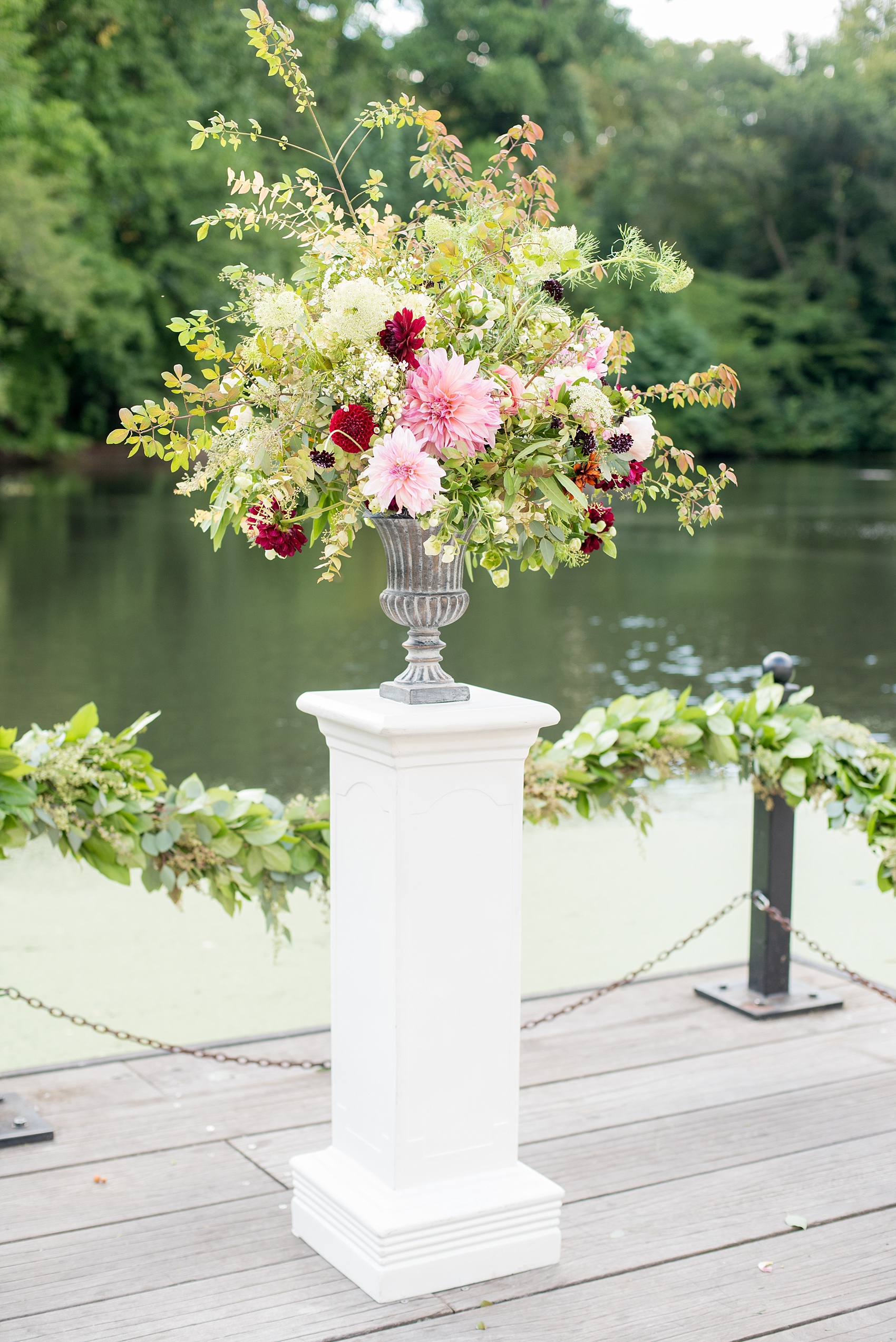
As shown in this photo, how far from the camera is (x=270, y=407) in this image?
235cm

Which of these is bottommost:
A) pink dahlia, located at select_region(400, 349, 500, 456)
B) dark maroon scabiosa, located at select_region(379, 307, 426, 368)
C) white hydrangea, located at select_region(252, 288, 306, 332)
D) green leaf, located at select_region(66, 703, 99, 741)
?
green leaf, located at select_region(66, 703, 99, 741)

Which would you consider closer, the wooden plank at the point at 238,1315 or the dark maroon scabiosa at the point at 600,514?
the wooden plank at the point at 238,1315

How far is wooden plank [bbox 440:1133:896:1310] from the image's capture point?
8.23 feet

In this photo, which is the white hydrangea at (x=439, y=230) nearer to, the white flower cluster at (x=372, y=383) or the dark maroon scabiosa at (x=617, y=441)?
the white flower cluster at (x=372, y=383)

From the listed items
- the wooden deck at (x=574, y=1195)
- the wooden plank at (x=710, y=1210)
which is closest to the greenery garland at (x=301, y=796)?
the wooden deck at (x=574, y=1195)

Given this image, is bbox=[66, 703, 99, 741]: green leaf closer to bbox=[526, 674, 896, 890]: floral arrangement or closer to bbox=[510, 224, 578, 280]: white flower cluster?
bbox=[526, 674, 896, 890]: floral arrangement

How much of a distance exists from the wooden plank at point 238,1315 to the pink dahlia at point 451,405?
143 centimetres

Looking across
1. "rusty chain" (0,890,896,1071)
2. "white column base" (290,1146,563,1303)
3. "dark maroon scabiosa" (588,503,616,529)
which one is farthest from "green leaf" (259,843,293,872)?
"dark maroon scabiosa" (588,503,616,529)

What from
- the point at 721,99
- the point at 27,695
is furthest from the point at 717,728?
the point at 721,99

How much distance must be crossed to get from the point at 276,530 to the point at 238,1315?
4.29 feet

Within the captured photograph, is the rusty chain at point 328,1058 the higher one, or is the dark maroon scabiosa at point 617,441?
the dark maroon scabiosa at point 617,441

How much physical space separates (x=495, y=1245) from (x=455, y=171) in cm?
187

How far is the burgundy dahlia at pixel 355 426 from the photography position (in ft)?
7.30

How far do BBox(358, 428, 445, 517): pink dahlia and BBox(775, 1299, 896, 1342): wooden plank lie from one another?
147 centimetres
